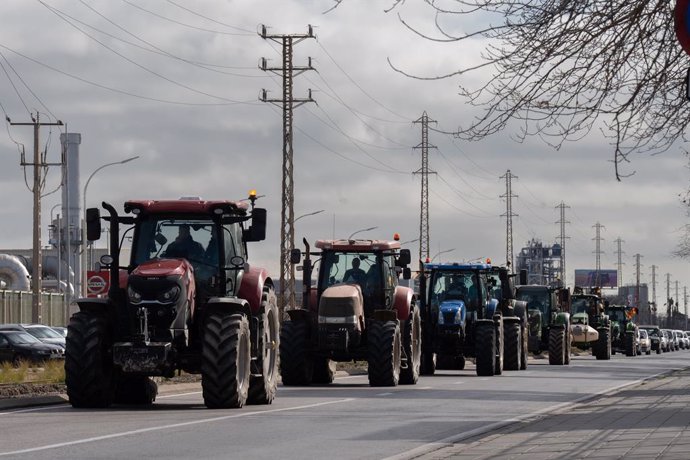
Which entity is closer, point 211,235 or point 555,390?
point 211,235

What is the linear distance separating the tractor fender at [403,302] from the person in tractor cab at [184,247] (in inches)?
349

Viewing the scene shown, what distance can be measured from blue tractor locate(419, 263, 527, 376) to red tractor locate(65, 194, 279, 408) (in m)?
12.5

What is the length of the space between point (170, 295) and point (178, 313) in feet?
0.86

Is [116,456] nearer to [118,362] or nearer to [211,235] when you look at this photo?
[118,362]

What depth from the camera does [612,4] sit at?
47.6 feet

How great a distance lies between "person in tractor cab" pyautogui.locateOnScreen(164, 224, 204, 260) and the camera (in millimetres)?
21188

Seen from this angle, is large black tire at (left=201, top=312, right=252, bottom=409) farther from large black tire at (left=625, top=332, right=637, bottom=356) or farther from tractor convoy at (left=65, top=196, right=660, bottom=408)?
Answer: large black tire at (left=625, top=332, right=637, bottom=356)

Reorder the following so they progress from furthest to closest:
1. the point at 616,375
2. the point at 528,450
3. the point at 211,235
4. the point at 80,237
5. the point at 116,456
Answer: the point at 80,237 → the point at 616,375 → the point at 211,235 → the point at 528,450 → the point at 116,456

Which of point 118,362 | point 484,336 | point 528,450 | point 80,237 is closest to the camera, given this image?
point 528,450

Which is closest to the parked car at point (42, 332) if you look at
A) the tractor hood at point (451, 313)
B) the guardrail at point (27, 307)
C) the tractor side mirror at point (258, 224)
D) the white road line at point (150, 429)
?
the tractor hood at point (451, 313)

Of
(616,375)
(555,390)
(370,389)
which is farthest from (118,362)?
(616,375)

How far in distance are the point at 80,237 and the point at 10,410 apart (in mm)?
66311

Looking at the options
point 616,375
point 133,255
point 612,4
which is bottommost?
point 616,375

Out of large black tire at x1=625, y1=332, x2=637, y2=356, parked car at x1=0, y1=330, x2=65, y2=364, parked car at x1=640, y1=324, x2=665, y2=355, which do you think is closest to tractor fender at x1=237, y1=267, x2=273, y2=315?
parked car at x1=0, y1=330, x2=65, y2=364
